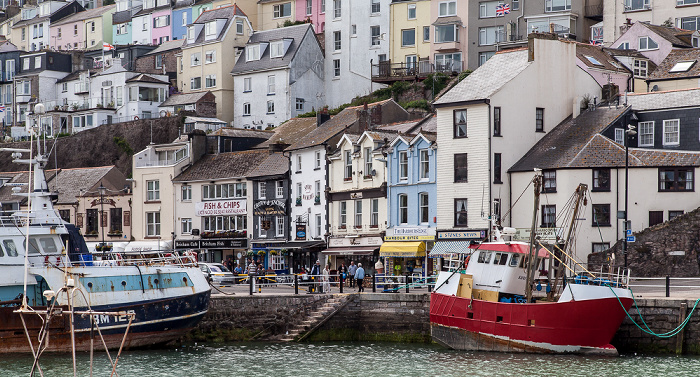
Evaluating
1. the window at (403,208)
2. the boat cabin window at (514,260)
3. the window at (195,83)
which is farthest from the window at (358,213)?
the window at (195,83)

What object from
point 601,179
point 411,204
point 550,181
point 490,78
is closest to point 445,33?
point 490,78

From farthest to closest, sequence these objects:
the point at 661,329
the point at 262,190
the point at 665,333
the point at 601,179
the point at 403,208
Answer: the point at 262,190
the point at 403,208
the point at 601,179
the point at 661,329
the point at 665,333

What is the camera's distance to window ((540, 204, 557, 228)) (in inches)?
1992

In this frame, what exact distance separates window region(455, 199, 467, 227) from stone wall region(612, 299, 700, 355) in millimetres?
16330

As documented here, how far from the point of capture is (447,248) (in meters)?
52.9

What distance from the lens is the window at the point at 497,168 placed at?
173 ft

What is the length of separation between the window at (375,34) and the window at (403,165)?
105 feet

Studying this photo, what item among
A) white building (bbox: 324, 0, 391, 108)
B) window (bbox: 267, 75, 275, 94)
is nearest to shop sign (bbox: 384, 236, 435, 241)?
white building (bbox: 324, 0, 391, 108)

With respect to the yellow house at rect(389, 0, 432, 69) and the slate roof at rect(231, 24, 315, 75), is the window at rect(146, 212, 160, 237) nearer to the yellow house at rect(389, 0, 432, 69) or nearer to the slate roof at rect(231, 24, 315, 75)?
the slate roof at rect(231, 24, 315, 75)

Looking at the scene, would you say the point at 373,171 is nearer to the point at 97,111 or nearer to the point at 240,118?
the point at 240,118

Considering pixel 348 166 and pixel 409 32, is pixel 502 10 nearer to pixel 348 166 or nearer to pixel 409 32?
pixel 409 32

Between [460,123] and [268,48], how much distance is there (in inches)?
1641

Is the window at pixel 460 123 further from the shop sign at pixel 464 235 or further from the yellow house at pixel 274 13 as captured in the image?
the yellow house at pixel 274 13

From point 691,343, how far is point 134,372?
61.8ft
